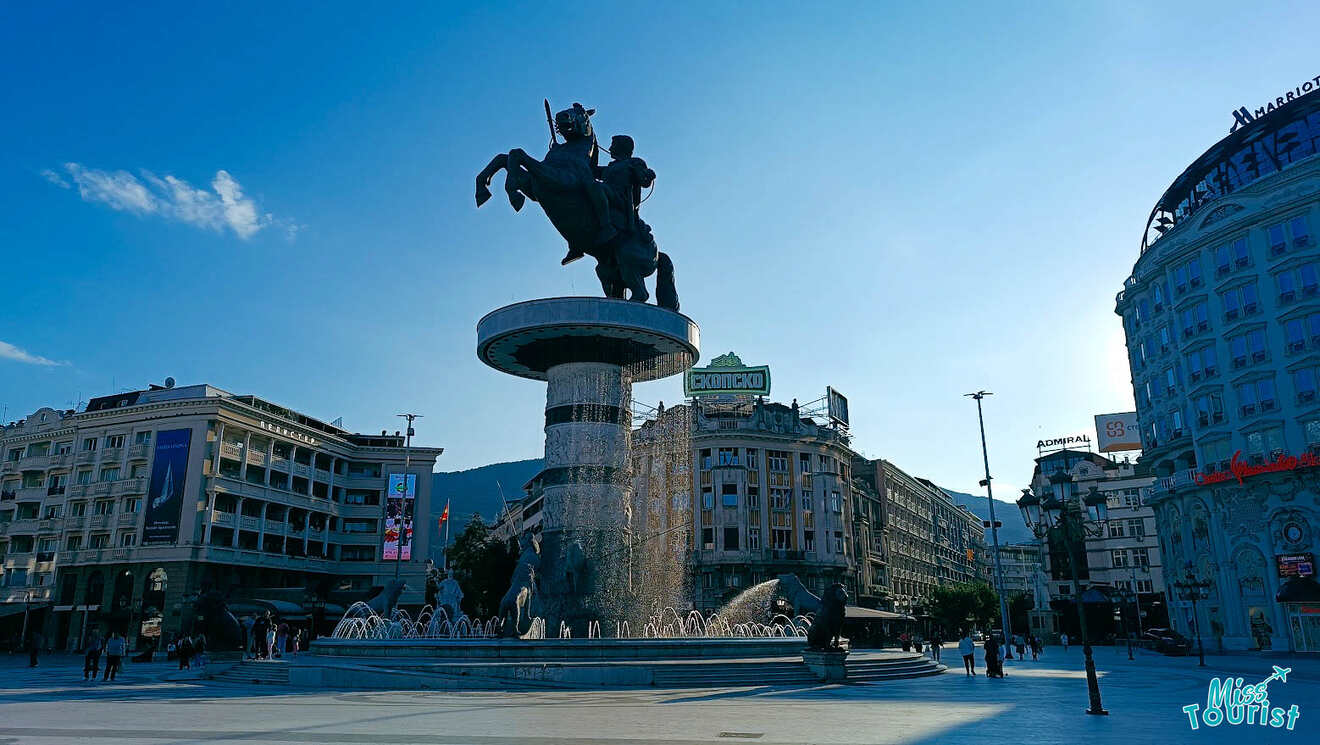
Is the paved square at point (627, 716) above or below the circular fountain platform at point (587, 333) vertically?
below

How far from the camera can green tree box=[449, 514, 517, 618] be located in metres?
47.7

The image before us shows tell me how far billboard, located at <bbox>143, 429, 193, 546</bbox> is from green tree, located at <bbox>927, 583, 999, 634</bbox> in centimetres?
6494

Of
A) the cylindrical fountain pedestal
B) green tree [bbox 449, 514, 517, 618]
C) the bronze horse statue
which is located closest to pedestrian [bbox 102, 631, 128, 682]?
the cylindrical fountain pedestal

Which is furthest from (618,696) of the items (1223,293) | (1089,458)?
(1089,458)

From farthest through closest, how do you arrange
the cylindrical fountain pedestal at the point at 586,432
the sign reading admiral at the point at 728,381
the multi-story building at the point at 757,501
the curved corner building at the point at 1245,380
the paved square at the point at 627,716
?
the sign reading admiral at the point at 728,381, the multi-story building at the point at 757,501, the curved corner building at the point at 1245,380, the cylindrical fountain pedestal at the point at 586,432, the paved square at the point at 627,716

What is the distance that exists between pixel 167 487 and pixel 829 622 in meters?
51.2

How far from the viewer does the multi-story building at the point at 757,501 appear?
65000 mm

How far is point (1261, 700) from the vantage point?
14.4m

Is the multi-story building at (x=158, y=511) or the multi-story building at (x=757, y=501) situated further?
the multi-story building at (x=757, y=501)

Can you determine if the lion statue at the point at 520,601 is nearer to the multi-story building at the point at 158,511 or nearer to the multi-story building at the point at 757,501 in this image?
the multi-story building at the point at 158,511

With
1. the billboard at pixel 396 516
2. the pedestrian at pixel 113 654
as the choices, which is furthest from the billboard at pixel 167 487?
the pedestrian at pixel 113 654

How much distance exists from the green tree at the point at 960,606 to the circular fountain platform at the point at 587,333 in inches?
2411

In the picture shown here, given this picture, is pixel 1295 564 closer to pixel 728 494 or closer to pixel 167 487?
pixel 728 494

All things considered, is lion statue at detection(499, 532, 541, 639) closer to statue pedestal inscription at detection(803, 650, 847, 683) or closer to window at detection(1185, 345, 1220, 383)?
statue pedestal inscription at detection(803, 650, 847, 683)
